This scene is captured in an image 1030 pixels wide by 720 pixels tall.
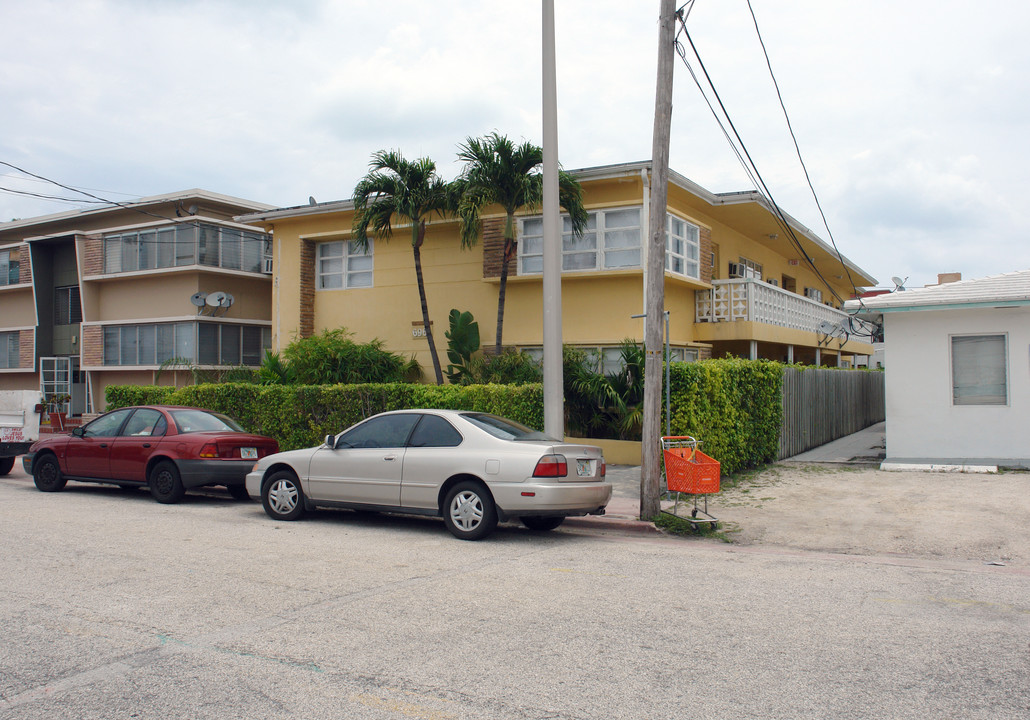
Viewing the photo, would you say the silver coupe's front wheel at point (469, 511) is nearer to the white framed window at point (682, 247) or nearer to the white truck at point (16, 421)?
the white truck at point (16, 421)

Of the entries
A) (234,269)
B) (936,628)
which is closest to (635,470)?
(936,628)

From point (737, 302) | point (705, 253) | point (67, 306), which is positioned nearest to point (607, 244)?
point (705, 253)

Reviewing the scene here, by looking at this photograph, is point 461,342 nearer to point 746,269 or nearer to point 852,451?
point 852,451

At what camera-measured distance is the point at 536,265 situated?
18.6 m

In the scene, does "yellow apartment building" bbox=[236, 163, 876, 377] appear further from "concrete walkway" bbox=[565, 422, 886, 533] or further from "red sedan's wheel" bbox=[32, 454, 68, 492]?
"red sedan's wheel" bbox=[32, 454, 68, 492]

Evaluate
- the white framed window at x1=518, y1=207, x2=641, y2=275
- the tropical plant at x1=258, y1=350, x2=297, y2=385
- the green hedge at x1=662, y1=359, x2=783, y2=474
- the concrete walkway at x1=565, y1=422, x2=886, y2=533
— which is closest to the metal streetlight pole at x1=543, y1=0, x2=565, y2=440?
the concrete walkway at x1=565, y1=422, x2=886, y2=533

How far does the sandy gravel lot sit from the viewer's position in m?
8.75

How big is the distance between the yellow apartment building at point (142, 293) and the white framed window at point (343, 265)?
317 centimetres

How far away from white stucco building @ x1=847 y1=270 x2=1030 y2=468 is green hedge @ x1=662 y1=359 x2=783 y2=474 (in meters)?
2.03

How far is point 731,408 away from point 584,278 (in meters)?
5.76

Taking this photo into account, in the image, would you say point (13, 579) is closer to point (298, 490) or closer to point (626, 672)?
point (298, 490)

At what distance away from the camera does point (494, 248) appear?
1864 cm

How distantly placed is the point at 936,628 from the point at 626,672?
241 centimetres

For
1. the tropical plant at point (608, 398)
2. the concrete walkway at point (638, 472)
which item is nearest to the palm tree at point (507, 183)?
the tropical plant at point (608, 398)
